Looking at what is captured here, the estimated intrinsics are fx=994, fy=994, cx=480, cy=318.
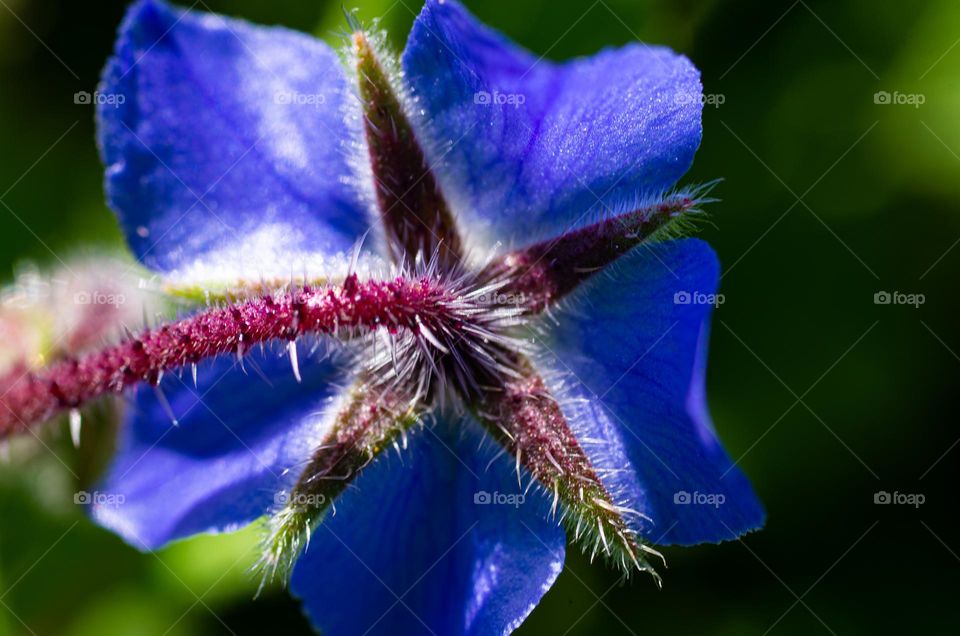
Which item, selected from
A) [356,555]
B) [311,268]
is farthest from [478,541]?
[311,268]

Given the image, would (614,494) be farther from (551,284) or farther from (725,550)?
(725,550)
